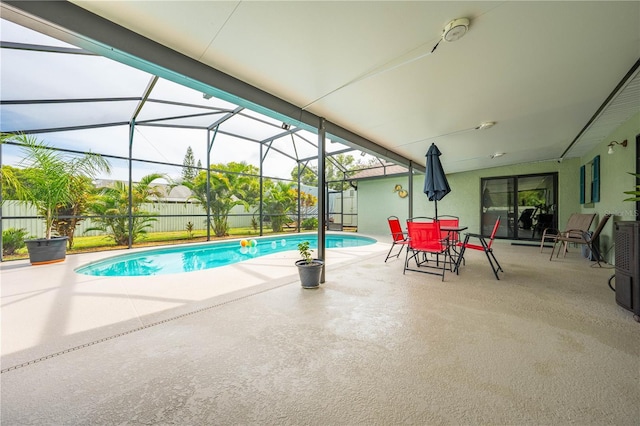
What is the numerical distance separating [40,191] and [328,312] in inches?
248

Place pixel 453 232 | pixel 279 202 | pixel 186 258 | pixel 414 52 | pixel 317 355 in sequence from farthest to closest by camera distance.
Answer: pixel 279 202 → pixel 186 258 → pixel 453 232 → pixel 414 52 → pixel 317 355

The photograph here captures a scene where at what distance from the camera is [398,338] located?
6.65ft

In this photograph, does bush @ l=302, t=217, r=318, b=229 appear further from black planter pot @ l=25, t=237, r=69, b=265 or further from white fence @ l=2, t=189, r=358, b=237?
black planter pot @ l=25, t=237, r=69, b=265

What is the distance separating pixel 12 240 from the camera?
560cm

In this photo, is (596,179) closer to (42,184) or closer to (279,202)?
(279,202)

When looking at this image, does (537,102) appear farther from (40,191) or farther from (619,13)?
(40,191)

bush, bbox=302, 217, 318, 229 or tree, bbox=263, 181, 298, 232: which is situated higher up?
tree, bbox=263, 181, 298, 232

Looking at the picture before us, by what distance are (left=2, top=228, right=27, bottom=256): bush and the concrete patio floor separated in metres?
3.79

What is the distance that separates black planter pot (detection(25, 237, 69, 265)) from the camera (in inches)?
181

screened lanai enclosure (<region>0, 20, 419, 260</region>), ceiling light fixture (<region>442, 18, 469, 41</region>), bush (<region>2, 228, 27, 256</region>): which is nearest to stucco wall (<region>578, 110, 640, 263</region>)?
ceiling light fixture (<region>442, 18, 469, 41</region>)

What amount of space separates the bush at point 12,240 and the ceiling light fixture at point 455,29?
30.3 feet

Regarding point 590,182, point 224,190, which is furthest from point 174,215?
point 590,182

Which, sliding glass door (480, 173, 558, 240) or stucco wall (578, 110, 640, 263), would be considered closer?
Answer: stucco wall (578, 110, 640, 263)

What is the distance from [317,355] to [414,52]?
9.13 feet
